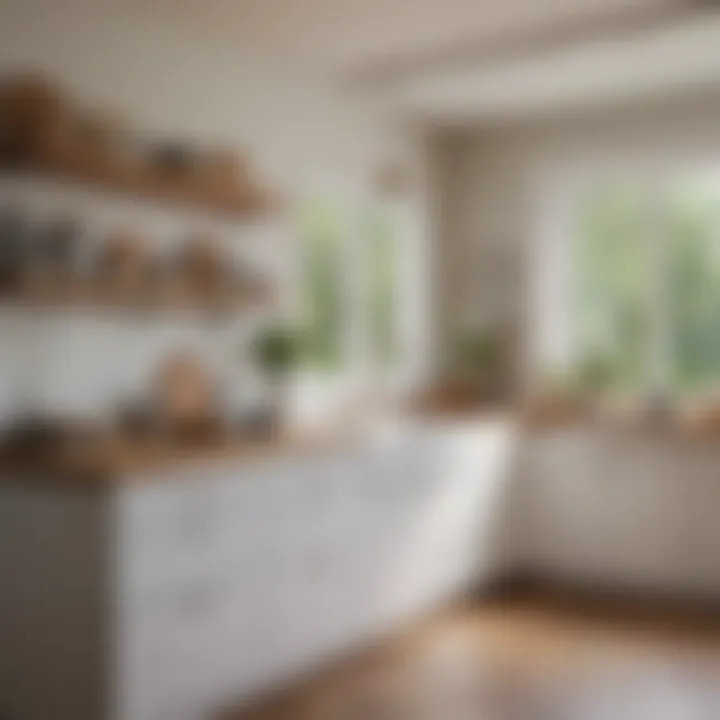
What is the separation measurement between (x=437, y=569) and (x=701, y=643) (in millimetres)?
1147

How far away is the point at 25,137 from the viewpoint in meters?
3.54

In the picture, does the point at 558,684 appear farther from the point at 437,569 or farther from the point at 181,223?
the point at 181,223

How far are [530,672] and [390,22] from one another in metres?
2.58

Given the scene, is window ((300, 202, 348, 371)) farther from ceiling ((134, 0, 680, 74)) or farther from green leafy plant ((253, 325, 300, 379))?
ceiling ((134, 0, 680, 74))

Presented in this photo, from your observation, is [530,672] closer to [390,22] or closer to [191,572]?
[191,572]

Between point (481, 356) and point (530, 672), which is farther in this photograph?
point (481, 356)

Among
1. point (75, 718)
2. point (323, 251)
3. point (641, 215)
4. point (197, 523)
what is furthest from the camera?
point (641, 215)

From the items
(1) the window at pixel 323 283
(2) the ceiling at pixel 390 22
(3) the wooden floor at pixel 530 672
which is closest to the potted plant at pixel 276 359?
(1) the window at pixel 323 283

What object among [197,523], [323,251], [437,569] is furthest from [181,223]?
[437,569]

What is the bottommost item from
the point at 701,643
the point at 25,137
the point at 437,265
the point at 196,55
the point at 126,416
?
the point at 701,643

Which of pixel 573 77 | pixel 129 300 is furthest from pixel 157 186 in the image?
pixel 573 77

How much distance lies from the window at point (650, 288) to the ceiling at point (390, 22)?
1.49m

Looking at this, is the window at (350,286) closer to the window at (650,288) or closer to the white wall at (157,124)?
the white wall at (157,124)

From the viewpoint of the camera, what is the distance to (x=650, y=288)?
5.60 meters
